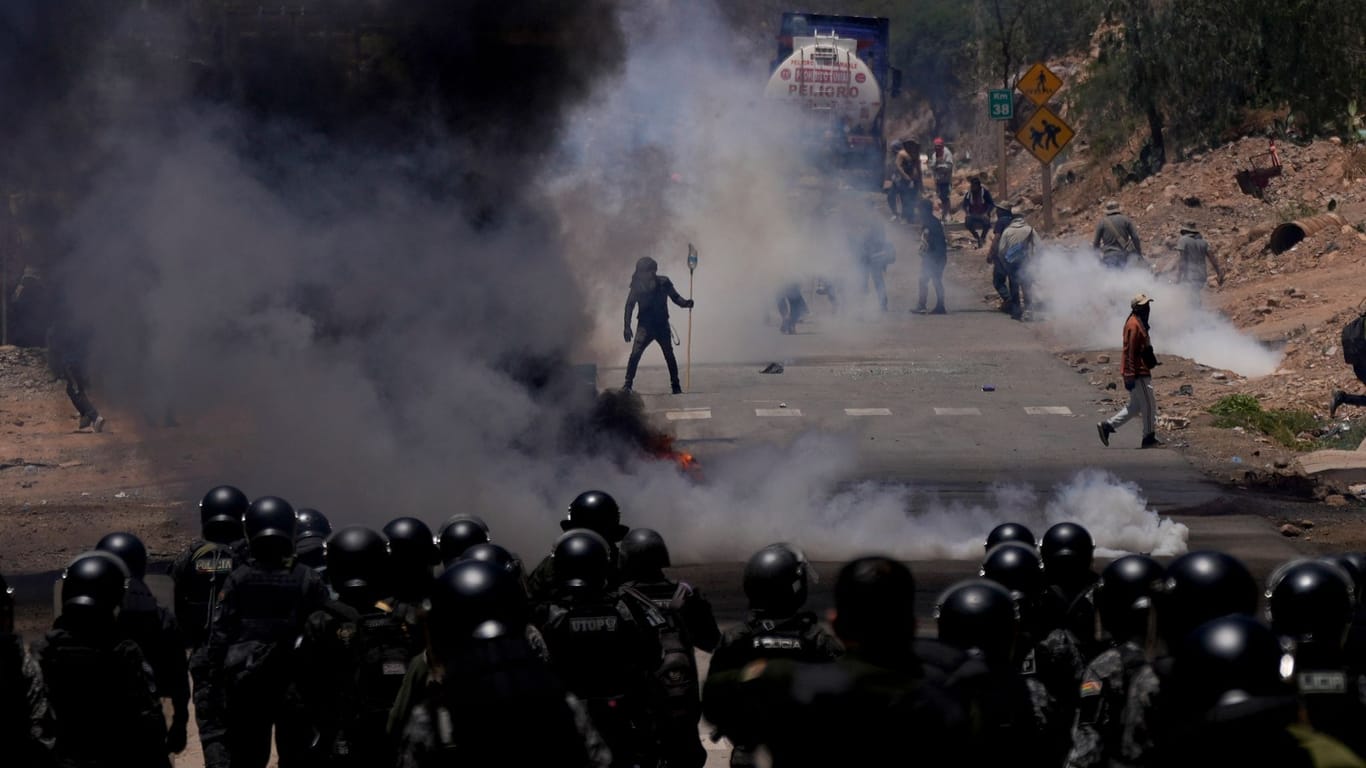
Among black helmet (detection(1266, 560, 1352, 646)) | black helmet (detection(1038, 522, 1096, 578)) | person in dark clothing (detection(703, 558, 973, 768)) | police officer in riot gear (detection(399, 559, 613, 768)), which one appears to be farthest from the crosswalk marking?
person in dark clothing (detection(703, 558, 973, 768))

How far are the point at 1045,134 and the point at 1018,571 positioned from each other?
1982cm

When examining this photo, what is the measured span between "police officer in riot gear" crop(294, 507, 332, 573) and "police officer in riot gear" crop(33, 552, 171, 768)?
145cm

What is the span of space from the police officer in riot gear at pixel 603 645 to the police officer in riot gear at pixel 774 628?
1.21ft

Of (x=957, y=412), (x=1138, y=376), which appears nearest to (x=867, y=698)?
(x=1138, y=376)

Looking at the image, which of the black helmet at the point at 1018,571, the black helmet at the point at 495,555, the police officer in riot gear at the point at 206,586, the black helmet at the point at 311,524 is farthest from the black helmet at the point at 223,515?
the black helmet at the point at 1018,571

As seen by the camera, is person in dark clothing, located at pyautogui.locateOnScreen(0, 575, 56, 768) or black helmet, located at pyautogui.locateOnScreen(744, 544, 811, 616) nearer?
person in dark clothing, located at pyautogui.locateOnScreen(0, 575, 56, 768)

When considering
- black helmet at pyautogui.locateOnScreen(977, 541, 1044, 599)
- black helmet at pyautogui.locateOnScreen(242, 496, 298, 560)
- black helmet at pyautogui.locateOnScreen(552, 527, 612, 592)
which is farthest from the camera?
black helmet at pyautogui.locateOnScreen(242, 496, 298, 560)

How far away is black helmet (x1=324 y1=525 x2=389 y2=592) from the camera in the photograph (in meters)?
5.83

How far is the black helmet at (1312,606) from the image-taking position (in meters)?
4.34

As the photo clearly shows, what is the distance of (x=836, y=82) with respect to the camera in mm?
36500

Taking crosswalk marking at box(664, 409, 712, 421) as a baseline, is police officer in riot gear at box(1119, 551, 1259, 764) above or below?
above

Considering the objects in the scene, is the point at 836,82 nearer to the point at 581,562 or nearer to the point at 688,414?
the point at 688,414

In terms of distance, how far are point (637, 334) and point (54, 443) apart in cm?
636

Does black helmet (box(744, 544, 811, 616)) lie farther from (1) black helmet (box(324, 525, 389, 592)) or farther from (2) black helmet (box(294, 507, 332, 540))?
(2) black helmet (box(294, 507, 332, 540))
